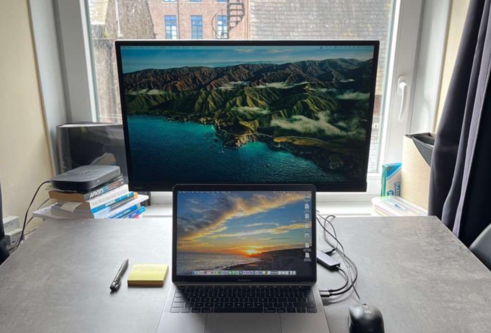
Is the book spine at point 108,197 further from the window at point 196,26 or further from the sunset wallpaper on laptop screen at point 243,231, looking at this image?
the window at point 196,26

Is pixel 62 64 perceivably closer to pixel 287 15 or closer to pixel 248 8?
pixel 248 8

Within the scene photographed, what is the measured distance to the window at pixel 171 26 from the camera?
5.40ft

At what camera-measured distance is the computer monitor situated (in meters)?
0.88

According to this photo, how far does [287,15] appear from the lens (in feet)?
5.42

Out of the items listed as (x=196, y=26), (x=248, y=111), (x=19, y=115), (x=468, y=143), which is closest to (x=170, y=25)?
(x=196, y=26)

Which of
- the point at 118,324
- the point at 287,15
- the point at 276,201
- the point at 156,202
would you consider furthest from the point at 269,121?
the point at 156,202

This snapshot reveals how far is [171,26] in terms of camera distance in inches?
65.1

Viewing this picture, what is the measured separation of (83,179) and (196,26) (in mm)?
823

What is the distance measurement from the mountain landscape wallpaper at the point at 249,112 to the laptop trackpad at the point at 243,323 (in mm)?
332

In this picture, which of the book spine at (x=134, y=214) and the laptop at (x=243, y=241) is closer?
the laptop at (x=243, y=241)

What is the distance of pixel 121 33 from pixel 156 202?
785 millimetres

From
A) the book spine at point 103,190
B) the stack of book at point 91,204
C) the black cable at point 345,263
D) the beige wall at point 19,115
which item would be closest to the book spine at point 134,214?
the stack of book at point 91,204

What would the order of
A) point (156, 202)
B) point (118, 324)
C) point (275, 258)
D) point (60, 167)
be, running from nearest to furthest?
point (118, 324) < point (275, 258) < point (60, 167) < point (156, 202)

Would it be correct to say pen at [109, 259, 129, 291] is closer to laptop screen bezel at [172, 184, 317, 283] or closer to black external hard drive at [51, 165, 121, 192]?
laptop screen bezel at [172, 184, 317, 283]
